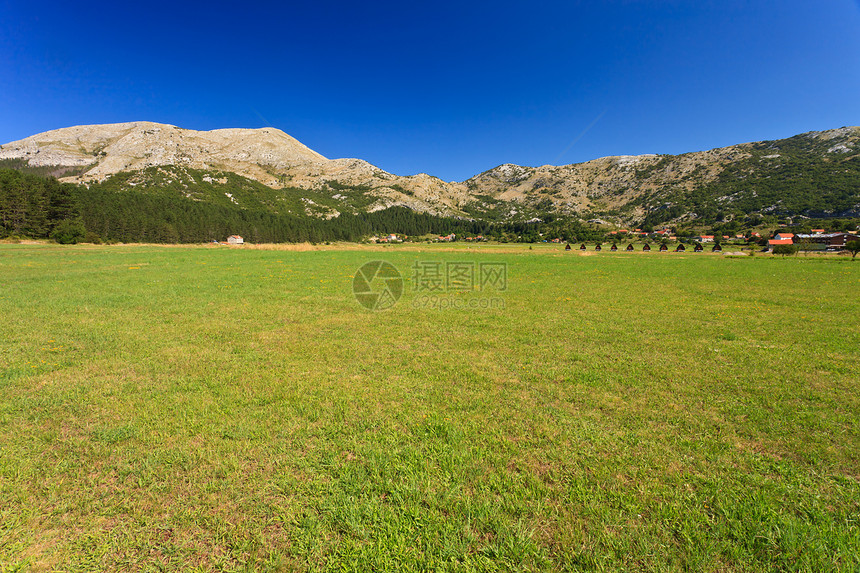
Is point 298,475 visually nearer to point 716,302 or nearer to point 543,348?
point 543,348

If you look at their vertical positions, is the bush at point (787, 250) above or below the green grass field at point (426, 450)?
above

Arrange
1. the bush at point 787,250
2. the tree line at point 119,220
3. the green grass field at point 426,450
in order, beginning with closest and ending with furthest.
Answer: the green grass field at point 426,450 < the bush at point 787,250 < the tree line at point 119,220

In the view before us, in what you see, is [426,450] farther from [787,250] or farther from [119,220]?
[119,220]

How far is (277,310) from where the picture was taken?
13.5 meters

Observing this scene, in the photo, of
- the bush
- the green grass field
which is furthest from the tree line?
the bush

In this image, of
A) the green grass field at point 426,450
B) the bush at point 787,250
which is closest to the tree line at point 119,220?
the green grass field at point 426,450

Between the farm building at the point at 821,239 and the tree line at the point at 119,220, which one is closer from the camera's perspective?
the tree line at the point at 119,220

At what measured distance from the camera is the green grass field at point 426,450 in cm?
311

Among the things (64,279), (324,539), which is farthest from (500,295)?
(64,279)

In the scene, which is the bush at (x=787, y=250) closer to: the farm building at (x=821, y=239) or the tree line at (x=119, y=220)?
the farm building at (x=821, y=239)

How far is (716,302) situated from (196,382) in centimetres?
2202

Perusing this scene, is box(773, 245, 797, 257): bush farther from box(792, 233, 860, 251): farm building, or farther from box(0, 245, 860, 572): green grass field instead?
box(0, 245, 860, 572): green grass field

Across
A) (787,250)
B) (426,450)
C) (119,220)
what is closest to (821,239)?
(787,250)

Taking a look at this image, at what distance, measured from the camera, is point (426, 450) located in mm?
4594
